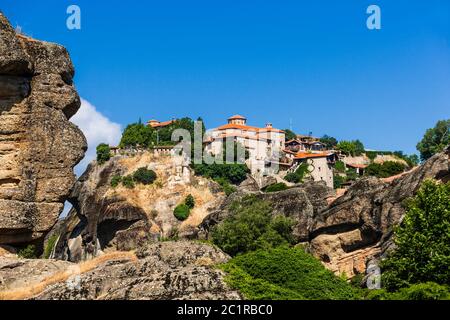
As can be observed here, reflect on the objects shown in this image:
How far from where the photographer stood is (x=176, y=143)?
113 metres

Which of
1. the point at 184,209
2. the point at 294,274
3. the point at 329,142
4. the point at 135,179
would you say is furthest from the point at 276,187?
the point at 294,274

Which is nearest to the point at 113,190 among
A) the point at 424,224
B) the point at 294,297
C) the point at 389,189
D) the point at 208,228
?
the point at 208,228

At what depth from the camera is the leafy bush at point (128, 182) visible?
317ft

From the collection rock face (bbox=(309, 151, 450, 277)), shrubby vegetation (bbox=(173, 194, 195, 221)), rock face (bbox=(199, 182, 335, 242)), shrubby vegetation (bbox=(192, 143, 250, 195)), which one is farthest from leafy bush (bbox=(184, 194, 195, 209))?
rock face (bbox=(309, 151, 450, 277))

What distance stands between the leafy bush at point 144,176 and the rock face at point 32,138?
69422 millimetres

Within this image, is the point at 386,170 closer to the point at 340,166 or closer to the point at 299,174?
the point at 299,174

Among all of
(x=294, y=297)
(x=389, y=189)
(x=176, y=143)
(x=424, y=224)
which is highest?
(x=176, y=143)

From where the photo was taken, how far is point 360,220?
55.7m

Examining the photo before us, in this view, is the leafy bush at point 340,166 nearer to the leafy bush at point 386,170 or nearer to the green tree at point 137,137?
the leafy bush at point 386,170

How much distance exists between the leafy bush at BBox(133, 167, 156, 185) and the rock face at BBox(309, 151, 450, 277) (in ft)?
141
